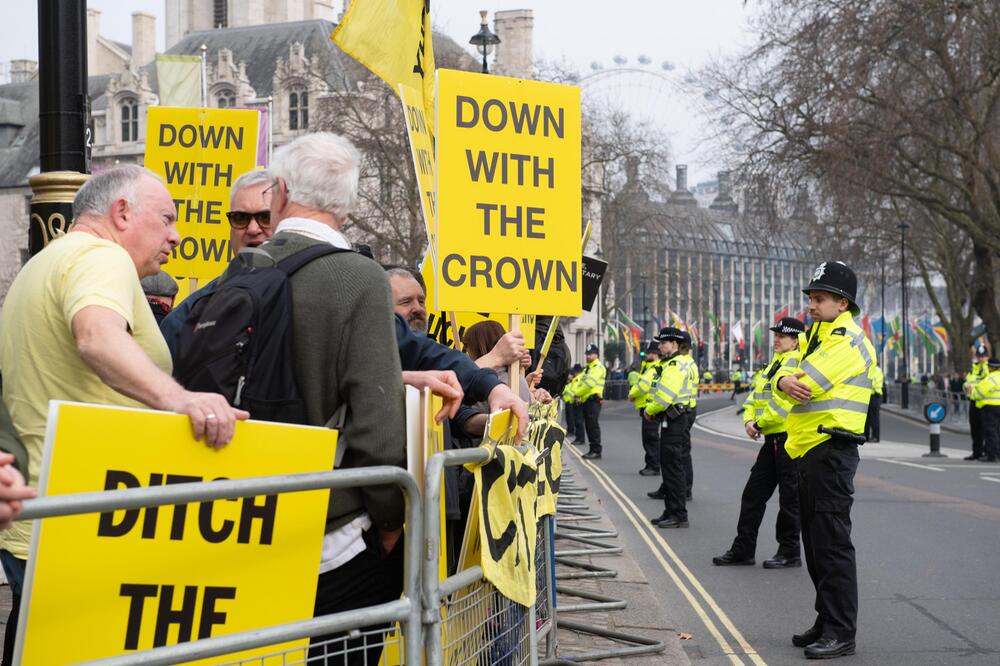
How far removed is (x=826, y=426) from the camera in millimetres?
7699

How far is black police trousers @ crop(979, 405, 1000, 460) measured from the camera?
25031mm

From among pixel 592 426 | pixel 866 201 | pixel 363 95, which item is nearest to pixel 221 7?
pixel 363 95

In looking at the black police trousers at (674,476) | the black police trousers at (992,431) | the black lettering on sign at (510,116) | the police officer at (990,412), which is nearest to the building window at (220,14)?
the police officer at (990,412)

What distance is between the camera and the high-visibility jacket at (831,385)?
7.75 m

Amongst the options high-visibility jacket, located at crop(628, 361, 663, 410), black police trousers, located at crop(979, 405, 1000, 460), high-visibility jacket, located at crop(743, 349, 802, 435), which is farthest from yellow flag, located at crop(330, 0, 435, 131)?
black police trousers, located at crop(979, 405, 1000, 460)

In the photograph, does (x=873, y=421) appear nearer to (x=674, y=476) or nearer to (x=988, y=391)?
(x=988, y=391)

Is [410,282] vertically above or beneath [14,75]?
beneath

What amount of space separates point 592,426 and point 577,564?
1522 centimetres

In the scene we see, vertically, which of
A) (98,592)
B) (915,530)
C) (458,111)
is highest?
(458,111)

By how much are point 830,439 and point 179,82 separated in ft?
35.1

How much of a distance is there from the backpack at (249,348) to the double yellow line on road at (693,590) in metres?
4.48

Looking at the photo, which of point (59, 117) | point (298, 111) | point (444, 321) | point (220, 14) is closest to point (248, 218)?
point (59, 117)

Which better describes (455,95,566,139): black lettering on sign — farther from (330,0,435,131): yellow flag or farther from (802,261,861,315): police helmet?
(802,261,861,315): police helmet

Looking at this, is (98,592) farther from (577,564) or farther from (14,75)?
(14,75)
